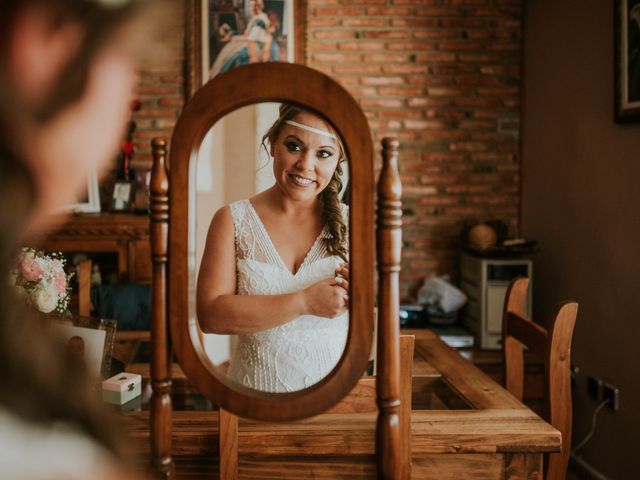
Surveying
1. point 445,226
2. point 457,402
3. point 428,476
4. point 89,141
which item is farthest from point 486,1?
point 89,141

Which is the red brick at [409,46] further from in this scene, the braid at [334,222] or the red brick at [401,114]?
the braid at [334,222]

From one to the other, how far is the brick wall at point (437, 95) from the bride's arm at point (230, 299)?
3.01 metres

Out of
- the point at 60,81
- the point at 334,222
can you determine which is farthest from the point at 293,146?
the point at 60,81

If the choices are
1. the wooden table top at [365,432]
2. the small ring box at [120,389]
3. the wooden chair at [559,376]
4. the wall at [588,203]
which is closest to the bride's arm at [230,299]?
the wooden table top at [365,432]

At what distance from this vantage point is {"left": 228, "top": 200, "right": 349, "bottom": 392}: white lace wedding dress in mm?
882

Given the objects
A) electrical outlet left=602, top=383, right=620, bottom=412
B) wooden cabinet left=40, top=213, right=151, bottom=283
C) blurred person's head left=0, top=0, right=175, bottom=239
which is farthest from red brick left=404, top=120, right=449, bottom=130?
blurred person's head left=0, top=0, right=175, bottom=239

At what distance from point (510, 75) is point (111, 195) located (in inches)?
108

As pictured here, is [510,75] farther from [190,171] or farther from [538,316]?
[190,171]

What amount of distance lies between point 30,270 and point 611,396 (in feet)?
8.27

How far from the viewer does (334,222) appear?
89cm

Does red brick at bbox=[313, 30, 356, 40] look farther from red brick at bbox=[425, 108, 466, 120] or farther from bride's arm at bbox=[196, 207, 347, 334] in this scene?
bride's arm at bbox=[196, 207, 347, 334]

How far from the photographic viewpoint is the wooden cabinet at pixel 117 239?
3.43 metres

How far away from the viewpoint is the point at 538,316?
12.0 ft

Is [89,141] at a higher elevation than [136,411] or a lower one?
higher
